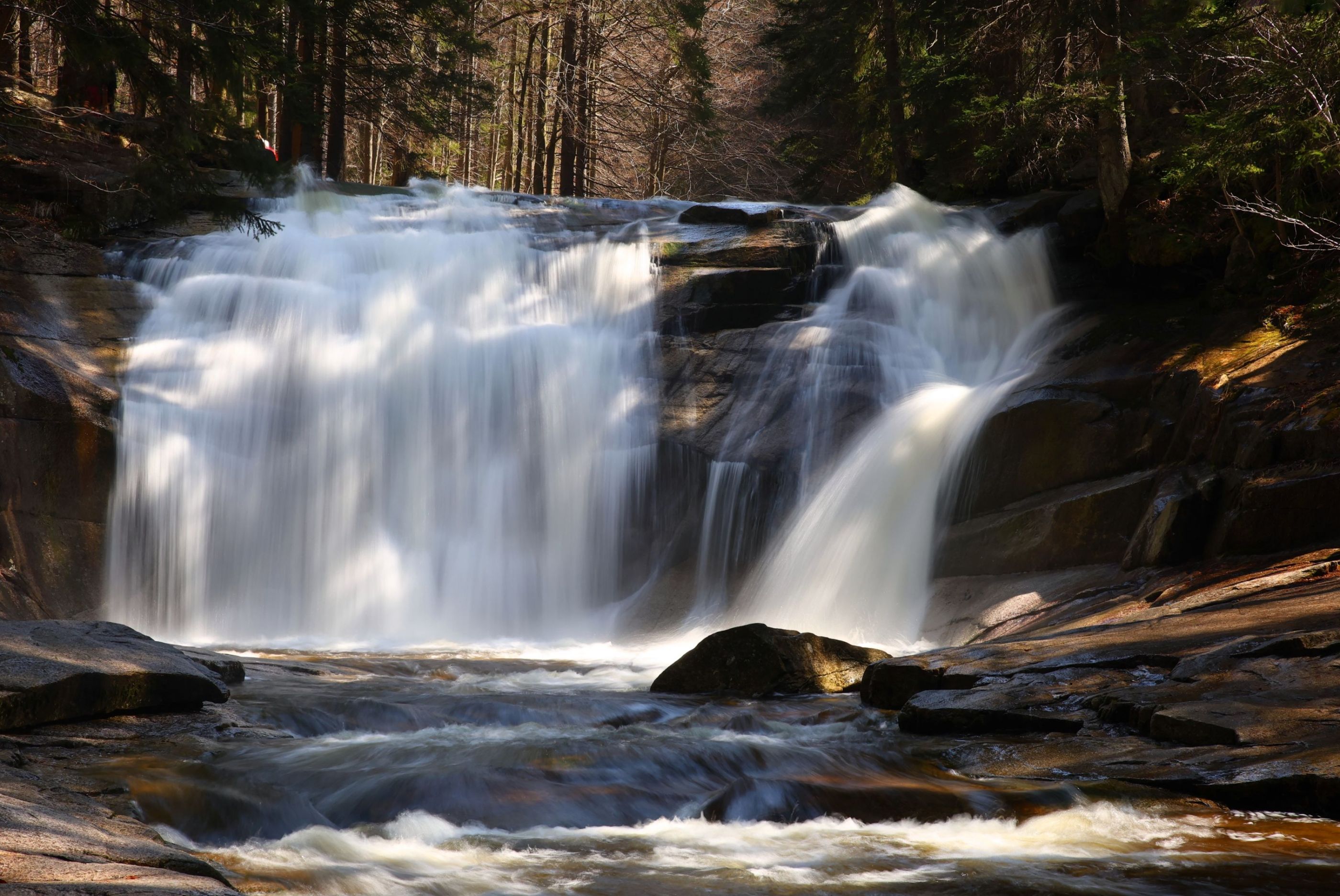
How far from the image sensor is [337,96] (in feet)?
61.8

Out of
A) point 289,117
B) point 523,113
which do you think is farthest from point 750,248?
point 523,113

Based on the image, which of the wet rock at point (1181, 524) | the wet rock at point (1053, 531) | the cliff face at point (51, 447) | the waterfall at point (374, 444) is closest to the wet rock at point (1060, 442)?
the wet rock at point (1053, 531)

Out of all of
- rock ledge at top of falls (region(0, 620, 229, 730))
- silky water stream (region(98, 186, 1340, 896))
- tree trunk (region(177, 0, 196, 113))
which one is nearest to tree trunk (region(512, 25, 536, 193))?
silky water stream (region(98, 186, 1340, 896))

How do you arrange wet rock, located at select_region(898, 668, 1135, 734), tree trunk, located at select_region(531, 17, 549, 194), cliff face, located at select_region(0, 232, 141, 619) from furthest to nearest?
tree trunk, located at select_region(531, 17, 549, 194)
cliff face, located at select_region(0, 232, 141, 619)
wet rock, located at select_region(898, 668, 1135, 734)

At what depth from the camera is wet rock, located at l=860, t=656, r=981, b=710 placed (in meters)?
6.31

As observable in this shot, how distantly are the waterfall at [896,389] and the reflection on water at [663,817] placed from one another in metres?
3.96

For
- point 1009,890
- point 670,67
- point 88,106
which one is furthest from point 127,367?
point 670,67

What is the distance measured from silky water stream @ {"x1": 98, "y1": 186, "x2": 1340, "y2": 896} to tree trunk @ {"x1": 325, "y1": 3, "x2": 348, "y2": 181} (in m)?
2.51

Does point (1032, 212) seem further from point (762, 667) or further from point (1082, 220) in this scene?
point (762, 667)

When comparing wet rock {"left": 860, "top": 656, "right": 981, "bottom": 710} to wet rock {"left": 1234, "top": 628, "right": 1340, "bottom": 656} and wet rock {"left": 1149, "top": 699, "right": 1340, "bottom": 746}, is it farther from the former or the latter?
wet rock {"left": 1234, "top": 628, "right": 1340, "bottom": 656}

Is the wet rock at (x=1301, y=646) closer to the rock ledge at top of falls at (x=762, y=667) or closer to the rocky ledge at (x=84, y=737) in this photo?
the rock ledge at top of falls at (x=762, y=667)

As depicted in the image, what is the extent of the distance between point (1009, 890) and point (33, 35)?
1858 cm

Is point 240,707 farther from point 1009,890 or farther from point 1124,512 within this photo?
point 1124,512

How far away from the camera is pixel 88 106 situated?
15648mm
